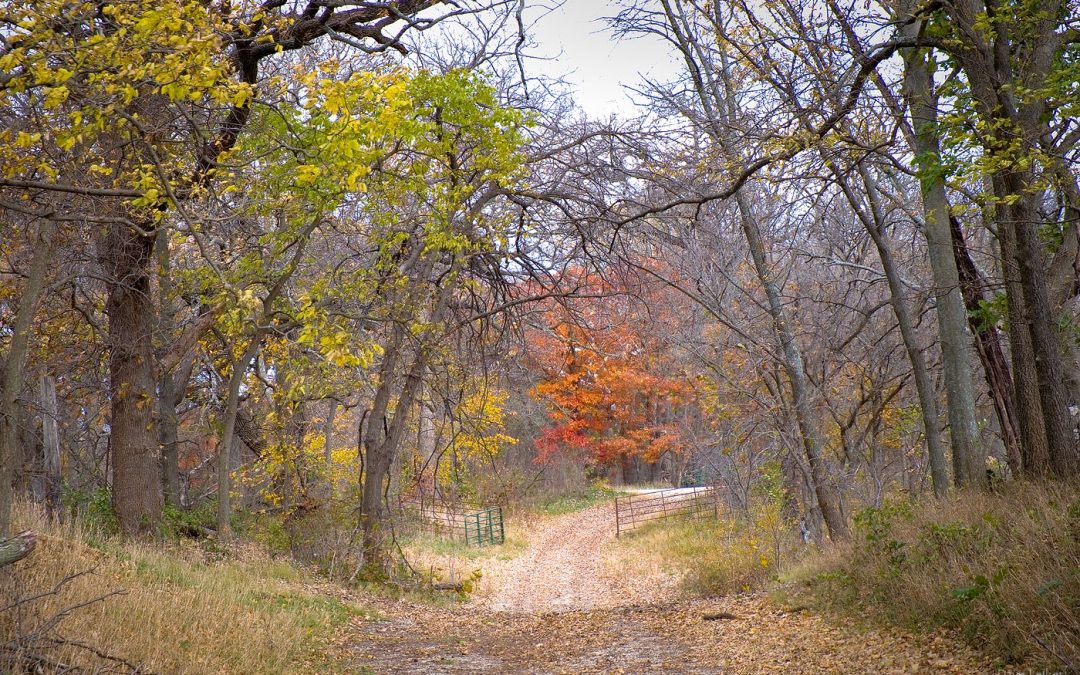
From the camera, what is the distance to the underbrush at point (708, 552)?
40.1 feet

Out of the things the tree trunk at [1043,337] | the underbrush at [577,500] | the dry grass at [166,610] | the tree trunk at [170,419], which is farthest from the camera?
the underbrush at [577,500]

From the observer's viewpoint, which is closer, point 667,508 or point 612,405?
point 667,508

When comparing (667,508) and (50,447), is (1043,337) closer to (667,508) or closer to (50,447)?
(50,447)

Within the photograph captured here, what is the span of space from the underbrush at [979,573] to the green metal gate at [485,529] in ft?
45.1

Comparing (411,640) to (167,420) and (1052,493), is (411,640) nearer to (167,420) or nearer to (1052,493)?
(1052,493)

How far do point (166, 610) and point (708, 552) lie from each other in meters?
11.1

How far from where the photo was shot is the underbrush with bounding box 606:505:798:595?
12234 millimetres

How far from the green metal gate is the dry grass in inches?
465

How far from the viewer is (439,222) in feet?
34.8

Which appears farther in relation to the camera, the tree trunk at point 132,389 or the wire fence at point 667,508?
the wire fence at point 667,508

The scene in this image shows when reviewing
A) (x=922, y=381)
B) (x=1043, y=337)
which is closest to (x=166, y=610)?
(x=1043, y=337)

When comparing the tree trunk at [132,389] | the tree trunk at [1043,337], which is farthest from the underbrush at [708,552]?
the tree trunk at [132,389]

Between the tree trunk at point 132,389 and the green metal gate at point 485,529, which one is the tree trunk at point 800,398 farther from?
the green metal gate at point 485,529

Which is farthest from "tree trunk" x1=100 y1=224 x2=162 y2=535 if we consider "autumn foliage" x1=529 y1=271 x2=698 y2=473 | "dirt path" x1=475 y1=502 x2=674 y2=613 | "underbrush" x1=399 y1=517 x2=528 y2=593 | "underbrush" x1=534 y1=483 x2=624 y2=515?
"underbrush" x1=534 y1=483 x2=624 y2=515
